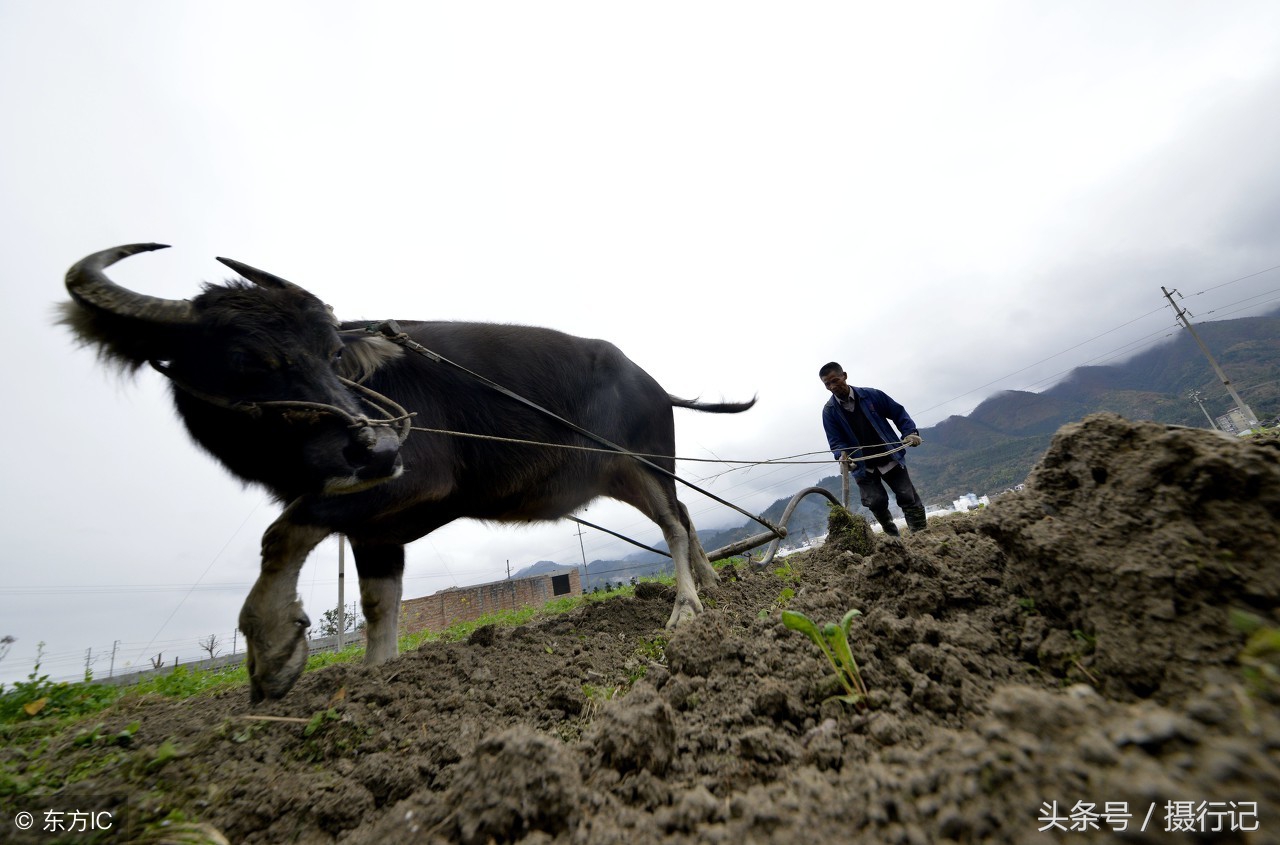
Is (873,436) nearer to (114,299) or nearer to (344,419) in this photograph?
(344,419)

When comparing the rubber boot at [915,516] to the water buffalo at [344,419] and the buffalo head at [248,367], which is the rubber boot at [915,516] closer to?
the water buffalo at [344,419]

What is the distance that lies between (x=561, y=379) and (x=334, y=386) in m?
1.68

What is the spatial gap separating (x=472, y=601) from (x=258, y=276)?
69.8ft

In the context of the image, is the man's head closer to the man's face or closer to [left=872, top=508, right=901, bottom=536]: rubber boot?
the man's face

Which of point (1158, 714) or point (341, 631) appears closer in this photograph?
point (1158, 714)

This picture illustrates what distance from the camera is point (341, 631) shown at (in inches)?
553

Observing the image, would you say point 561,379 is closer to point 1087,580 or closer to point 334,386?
point 334,386

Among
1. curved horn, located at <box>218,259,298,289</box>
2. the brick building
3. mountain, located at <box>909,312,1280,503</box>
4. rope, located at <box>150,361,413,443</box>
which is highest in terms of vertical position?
mountain, located at <box>909,312,1280,503</box>

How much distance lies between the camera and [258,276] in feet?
9.19

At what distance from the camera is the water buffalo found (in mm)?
2359

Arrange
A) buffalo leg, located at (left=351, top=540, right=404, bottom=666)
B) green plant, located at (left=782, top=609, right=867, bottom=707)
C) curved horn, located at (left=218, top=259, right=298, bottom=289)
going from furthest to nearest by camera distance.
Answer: buffalo leg, located at (left=351, top=540, right=404, bottom=666), curved horn, located at (left=218, top=259, right=298, bottom=289), green plant, located at (left=782, top=609, right=867, bottom=707)

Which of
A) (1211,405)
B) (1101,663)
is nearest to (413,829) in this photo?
(1101,663)

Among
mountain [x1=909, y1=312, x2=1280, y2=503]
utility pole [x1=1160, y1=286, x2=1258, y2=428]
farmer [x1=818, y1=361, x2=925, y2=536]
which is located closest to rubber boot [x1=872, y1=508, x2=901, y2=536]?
farmer [x1=818, y1=361, x2=925, y2=536]

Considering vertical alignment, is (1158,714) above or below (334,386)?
below
